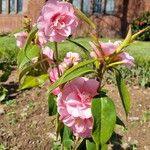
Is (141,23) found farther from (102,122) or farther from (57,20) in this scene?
(102,122)

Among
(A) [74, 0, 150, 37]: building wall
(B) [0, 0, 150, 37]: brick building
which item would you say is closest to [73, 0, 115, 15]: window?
(B) [0, 0, 150, 37]: brick building

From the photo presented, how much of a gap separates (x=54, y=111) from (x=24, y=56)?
0.29m

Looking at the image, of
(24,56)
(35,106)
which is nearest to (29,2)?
(35,106)

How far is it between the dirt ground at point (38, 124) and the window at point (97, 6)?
48.6 ft

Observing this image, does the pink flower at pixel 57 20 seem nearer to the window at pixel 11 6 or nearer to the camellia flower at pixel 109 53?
the camellia flower at pixel 109 53

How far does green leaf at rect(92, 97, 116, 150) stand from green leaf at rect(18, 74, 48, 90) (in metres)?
0.56

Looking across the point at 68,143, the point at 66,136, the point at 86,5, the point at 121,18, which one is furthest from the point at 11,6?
the point at 66,136

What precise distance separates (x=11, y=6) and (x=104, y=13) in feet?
14.0

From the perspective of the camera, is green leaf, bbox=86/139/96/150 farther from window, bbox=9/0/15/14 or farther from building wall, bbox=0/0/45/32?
window, bbox=9/0/15/14

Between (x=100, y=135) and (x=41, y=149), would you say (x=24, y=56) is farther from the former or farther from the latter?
(x=41, y=149)

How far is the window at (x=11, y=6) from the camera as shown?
21837mm

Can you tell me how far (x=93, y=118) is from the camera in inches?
70.8

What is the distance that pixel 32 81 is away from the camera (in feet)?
7.80

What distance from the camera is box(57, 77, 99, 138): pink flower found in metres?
1.89
